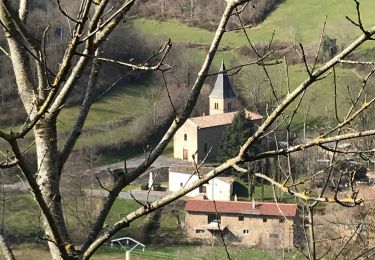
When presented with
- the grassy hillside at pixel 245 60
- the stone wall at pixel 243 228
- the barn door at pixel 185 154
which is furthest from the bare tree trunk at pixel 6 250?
the barn door at pixel 185 154

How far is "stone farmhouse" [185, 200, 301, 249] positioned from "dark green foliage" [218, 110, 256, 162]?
4050 millimetres

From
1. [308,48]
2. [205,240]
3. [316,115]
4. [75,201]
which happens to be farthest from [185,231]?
[308,48]

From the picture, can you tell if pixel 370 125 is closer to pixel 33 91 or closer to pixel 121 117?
pixel 121 117

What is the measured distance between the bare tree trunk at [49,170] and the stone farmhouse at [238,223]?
65.1 ft

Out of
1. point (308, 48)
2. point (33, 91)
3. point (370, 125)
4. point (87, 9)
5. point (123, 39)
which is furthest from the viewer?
point (123, 39)

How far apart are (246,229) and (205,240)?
151 centimetres

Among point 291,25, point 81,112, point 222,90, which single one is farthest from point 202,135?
point 81,112

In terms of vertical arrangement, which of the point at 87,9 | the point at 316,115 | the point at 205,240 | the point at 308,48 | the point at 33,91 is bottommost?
the point at 205,240

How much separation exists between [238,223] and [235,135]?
5278mm

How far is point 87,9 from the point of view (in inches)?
70.1

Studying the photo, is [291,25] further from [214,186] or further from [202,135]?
[214,186]

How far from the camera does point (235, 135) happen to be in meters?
27.2

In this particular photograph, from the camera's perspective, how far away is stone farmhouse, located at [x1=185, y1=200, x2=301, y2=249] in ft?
73.0

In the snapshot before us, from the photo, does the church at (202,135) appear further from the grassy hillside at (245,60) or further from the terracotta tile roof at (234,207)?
the terracotta tile roof at (234,207)
